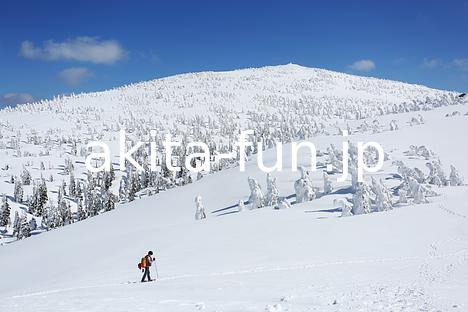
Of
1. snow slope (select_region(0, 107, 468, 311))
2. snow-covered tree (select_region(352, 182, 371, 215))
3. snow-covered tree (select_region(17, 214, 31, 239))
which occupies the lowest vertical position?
snow-covered tree (select_region(17, 214, 31, 239))

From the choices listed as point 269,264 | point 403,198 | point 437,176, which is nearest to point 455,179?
point 437,176

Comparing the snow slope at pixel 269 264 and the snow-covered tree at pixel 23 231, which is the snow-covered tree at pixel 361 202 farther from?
the snow-covered tree at pixel 23 231

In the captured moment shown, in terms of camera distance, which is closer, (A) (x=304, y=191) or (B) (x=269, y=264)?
(B) (x=269, y=264)

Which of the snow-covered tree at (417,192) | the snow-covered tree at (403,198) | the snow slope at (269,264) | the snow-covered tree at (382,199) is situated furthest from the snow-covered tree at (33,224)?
the snow-covered tree at (417,192)

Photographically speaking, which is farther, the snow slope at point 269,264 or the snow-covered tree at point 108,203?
the snow-covered tree at point 108,203

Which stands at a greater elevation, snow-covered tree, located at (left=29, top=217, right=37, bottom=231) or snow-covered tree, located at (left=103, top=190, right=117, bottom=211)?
snow-covered tree, located at (left=103, top=190, right=117, bottom=211)

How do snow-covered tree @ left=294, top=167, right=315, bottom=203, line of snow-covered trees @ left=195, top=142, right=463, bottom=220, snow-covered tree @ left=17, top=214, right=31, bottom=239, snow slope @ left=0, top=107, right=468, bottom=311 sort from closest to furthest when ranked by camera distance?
snow slope @ left=0, top=107, right=468, bottom=311 → line of snow-covered trees @ left=195, top=142, right=463, bottom=220 → snow-covered tree @ left=294, top=167, right=315, bottom=203 → snow-covered tree @ left=17, top=214, right=31, bottom=239

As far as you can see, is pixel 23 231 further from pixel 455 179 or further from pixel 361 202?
pixel 455 179

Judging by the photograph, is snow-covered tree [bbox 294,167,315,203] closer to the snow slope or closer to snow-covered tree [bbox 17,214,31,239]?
the snow slope

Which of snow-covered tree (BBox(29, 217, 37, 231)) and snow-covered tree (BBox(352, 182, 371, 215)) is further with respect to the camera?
snow-covered tree (BBox(29, 217, 37, 231))

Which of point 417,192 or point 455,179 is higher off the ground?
point 455,179

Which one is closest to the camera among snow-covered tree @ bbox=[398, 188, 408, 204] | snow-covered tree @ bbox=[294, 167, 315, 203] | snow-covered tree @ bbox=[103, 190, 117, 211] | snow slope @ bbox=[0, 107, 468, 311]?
snow slope @ bbox=[0, 107, 468, 311]

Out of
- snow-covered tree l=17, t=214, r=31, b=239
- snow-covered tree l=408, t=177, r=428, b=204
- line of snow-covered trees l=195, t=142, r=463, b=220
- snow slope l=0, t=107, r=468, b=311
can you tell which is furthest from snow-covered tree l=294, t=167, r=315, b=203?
snow-covered tree l=17, t=214, r=31, b=239

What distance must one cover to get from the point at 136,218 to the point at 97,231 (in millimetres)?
10130
